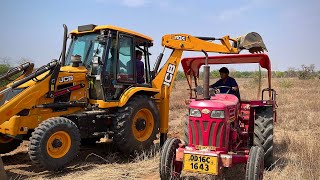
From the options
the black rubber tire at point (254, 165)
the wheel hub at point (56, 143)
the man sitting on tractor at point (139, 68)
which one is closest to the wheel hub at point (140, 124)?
the man sitting on tractor at point (139, 68)

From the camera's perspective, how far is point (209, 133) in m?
4.64

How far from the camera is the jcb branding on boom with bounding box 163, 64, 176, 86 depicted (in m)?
7.85

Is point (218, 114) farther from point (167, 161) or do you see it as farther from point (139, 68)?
point (139, 68)

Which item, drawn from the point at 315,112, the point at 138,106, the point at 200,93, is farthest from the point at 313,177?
the point at 315,112

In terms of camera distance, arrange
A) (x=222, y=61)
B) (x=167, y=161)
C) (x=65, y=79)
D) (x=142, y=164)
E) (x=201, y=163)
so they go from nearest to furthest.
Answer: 1. (x=201, y=163)
2. (x=167, y=161)
3. (x=142, y=164)
4. (x=65, y=79)
5. (x=222, y=61)

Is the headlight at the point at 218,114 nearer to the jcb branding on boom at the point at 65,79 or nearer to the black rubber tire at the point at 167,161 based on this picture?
the black rubber tire at the point at 167,161

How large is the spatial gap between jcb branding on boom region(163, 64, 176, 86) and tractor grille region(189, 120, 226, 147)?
126 inches

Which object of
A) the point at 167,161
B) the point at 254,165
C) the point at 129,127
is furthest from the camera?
the point at 129,127

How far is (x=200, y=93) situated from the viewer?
5.54 m

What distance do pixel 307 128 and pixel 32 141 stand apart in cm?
705

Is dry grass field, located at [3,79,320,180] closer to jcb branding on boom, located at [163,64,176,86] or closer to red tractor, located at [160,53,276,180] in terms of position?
red tractor, located at [160,53,276,180]

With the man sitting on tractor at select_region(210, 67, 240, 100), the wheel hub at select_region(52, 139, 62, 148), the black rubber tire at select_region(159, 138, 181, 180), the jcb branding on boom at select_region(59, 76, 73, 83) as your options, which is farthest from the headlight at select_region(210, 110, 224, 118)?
the jcb branding on boom at select_region(59, 76, 73, 83)

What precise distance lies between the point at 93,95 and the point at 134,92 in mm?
822

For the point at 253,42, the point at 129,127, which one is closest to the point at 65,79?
the point at 129,127
